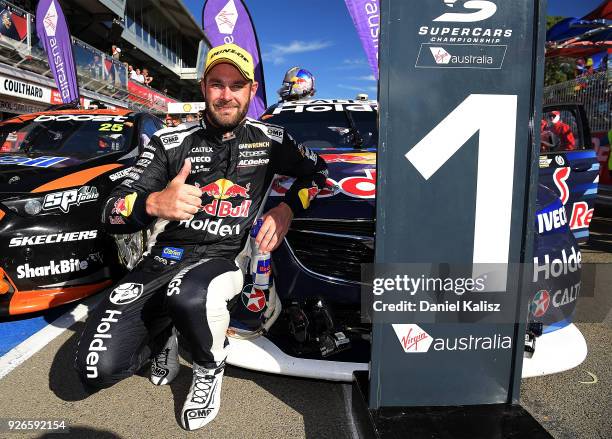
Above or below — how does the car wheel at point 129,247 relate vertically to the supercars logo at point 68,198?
below

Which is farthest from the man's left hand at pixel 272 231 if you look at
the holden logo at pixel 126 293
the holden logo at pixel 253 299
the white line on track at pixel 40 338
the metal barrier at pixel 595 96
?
the metal barrier at pixel 595 96

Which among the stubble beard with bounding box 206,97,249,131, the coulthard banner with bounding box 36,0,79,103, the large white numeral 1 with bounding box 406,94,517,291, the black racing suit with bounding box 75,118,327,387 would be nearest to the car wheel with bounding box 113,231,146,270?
the black racing suit with bounding box 75,118,327,387

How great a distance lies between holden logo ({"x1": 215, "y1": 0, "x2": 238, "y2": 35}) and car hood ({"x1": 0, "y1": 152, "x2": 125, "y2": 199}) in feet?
12.9

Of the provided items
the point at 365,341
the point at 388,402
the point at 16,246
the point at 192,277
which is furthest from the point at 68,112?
the point at 388,402

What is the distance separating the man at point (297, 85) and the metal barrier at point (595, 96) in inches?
387

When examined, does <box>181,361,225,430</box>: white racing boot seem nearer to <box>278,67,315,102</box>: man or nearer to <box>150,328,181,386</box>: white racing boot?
<box>150,328,181,386</box>: white racing boot

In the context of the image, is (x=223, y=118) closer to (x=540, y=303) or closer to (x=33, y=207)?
(x=33, y=207)

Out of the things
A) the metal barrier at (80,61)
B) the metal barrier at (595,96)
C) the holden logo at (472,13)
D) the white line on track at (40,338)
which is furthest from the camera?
the metal barrier at (595,96)

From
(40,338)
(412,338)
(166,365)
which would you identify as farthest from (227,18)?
(412,338)

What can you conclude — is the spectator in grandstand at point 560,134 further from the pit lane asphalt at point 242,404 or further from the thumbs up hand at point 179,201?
the thumbs up hand at point 179,201

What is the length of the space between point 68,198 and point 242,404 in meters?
1.88

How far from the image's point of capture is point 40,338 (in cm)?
275

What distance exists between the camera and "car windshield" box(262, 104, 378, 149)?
11.4ft

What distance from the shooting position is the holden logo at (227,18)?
6.75 meters
